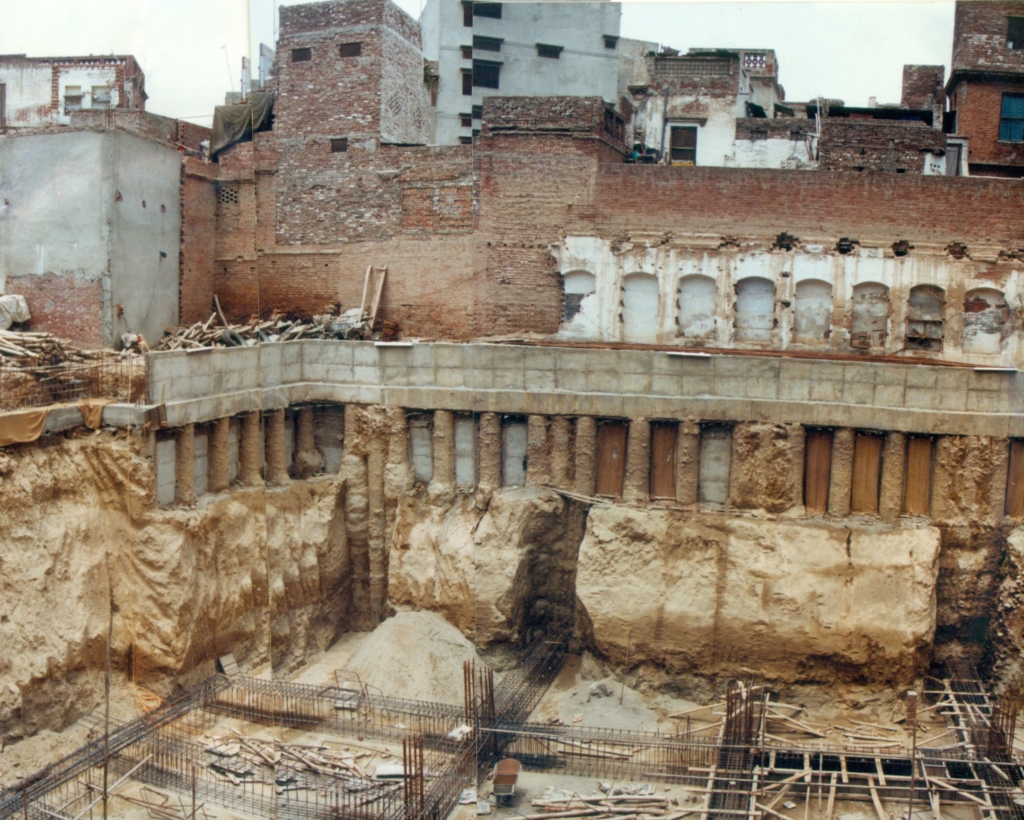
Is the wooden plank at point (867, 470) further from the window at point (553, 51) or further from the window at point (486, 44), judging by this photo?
the window at point (486, 44)

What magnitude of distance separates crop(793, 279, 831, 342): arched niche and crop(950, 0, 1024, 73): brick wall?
9.53 m

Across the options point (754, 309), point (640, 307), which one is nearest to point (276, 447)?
point (640, 307)

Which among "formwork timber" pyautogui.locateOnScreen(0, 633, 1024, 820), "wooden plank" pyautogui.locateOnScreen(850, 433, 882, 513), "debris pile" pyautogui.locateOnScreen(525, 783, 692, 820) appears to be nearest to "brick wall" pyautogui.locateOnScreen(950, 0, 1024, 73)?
"wooden plank" pyautogui.locateOnScreen(850, 433, 882, 513)

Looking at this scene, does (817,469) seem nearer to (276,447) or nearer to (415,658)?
(415,658)

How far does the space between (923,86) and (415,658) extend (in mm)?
23418

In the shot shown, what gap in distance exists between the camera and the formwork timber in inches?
549

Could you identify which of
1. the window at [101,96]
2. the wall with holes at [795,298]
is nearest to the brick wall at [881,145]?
the wall with holes at [795,298]

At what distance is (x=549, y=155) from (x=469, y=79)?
10769 mm

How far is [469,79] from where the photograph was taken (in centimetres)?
3309

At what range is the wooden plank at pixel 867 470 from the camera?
696 inches

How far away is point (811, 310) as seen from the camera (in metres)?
23.2

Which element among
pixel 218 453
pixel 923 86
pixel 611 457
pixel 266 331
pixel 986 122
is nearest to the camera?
pixel 218 453

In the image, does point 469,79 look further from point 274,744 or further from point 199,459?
point 274,744

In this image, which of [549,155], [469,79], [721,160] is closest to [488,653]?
[549,155]
